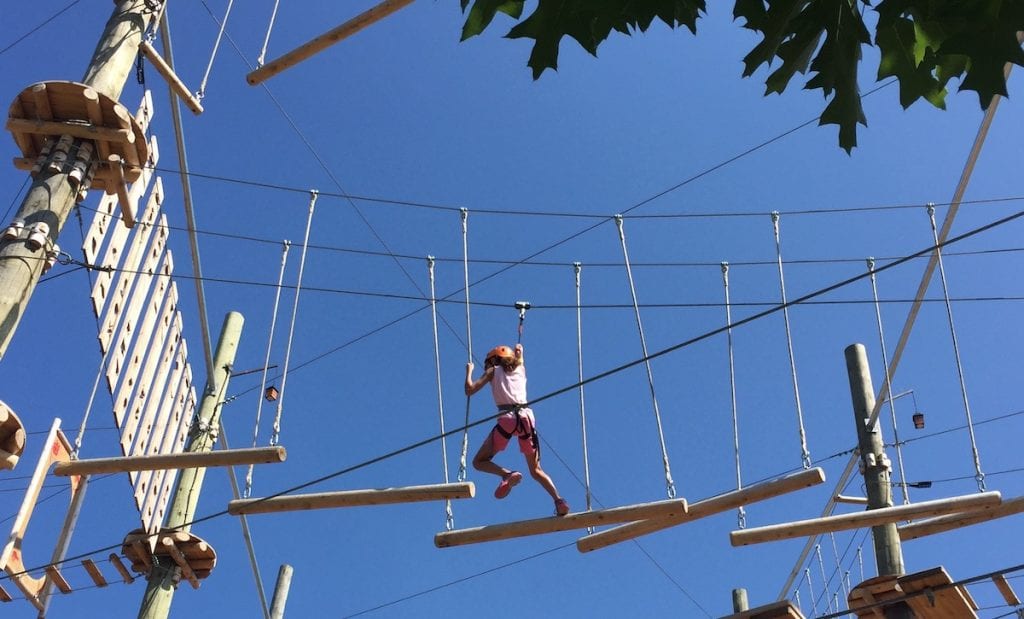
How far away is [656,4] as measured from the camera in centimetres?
153

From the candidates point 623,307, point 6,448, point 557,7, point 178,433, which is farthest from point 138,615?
point 557,7

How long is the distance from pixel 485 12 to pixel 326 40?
11.3ft

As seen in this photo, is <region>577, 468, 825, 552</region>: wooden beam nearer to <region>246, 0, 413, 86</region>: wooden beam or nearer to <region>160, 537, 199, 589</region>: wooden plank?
<region>160, 537, 199, 589</region>: wooden plank

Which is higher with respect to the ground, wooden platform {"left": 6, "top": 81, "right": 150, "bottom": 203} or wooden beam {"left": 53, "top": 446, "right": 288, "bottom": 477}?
wooden platform {"left": 6, "top": 81, "right": 150, "bottom": 203}

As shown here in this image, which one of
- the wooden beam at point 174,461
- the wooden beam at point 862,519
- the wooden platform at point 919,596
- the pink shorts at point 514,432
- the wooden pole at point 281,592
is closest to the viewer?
the wooden beam at point 174,461

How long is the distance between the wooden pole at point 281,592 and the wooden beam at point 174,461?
413 cm

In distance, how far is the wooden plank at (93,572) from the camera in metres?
5.05

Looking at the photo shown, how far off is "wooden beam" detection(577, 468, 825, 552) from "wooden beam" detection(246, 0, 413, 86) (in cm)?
255

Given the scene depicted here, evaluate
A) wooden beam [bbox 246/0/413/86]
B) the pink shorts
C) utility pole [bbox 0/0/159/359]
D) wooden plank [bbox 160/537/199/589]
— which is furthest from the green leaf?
wooden plank [bbox 160/537/199/589]

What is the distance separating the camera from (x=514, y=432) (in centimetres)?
517

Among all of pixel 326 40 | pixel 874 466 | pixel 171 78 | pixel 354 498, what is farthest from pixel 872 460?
pixel 171 78

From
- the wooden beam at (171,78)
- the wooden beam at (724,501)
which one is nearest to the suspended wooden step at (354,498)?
the wooden beam at (724,501)

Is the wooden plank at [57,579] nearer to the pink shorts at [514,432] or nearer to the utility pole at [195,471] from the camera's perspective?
the utility pole at [195,471]

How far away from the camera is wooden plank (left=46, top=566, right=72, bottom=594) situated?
4645mm
